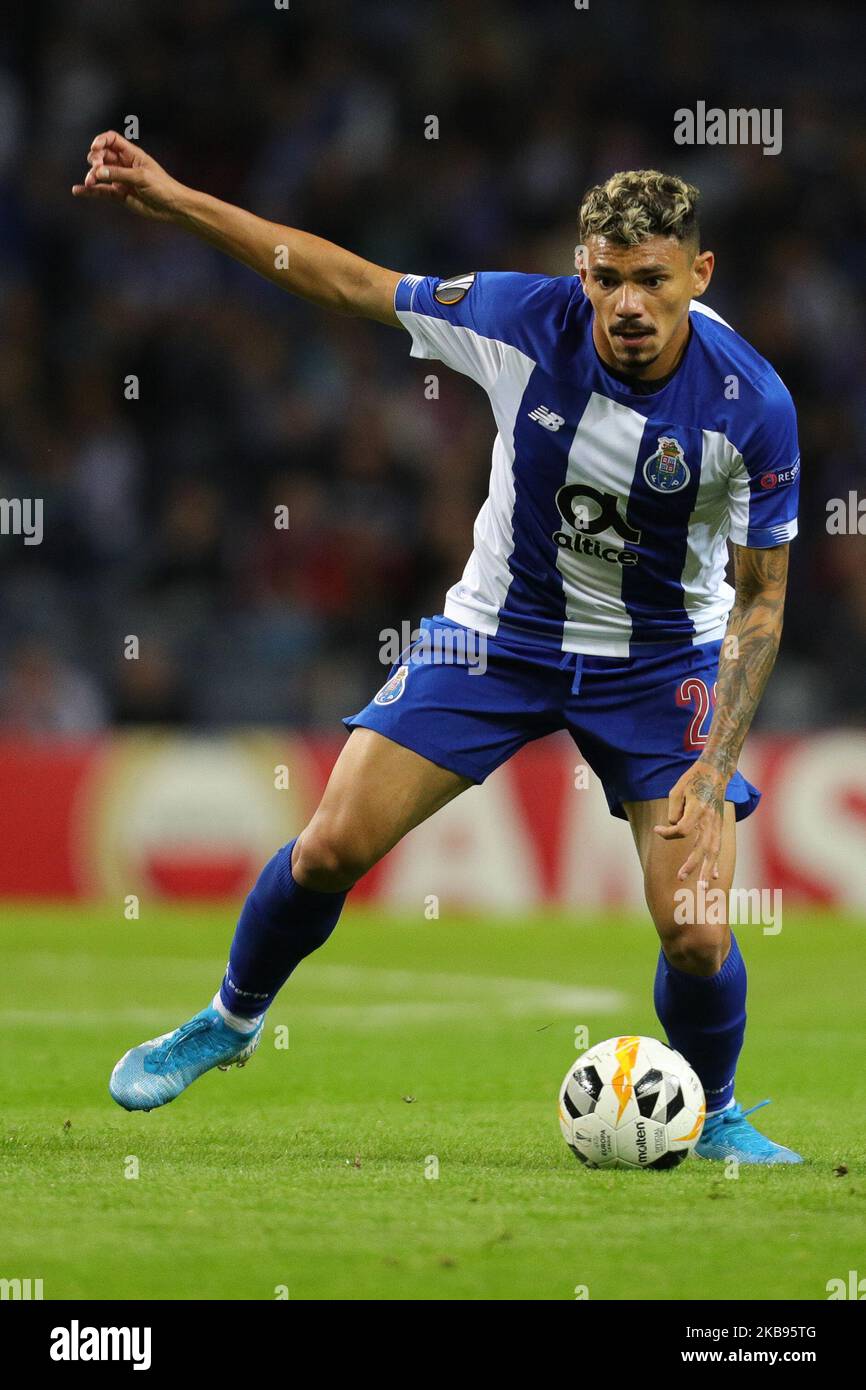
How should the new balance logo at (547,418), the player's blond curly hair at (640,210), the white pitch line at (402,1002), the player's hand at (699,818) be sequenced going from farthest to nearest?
1. the white pitch line at (402,1002)
2. the new balance logo at (547,418)
3. the player's blond curly hair at (640,210)
4. the player's hand at (699,818)

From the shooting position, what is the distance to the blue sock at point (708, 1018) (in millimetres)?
5164

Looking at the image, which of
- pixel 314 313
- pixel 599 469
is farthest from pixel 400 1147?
pixel 314 313

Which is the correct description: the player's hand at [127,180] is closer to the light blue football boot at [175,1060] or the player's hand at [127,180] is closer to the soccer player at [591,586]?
the soccer player at [591,586]

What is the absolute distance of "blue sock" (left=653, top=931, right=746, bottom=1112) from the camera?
5.16 metres

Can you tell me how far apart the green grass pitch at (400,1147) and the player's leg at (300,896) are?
0.20m

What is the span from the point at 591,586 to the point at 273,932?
1.22 m

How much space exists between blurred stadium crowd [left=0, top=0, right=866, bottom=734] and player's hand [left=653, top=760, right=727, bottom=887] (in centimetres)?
811

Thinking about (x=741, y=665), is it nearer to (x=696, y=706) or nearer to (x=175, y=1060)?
(x=696, y=706)

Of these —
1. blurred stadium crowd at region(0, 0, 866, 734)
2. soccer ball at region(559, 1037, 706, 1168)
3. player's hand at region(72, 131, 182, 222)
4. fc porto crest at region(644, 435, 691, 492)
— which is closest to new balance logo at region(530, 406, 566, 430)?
fc porto crest at region(644, 435, 691, 492)

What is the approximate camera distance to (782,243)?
14.8 meters

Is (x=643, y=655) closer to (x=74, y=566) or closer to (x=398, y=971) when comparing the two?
(x=398, y=971)

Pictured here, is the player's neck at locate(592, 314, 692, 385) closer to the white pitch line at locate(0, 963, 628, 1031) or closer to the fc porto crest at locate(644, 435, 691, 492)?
the fc porto crest at locate(644, 435, 691, 492)

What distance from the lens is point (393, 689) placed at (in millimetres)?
5367

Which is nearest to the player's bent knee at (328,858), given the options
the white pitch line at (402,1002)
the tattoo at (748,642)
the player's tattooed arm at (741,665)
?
the player's tattooed arm at (741,665)
